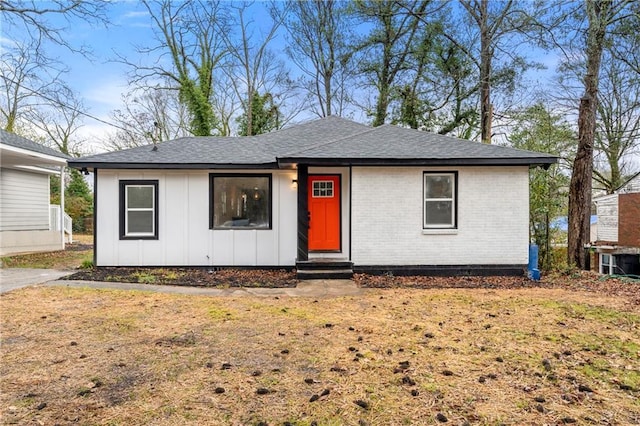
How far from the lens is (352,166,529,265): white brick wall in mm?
8969

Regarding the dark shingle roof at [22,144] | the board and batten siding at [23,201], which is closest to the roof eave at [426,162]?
the dark shingle roof at [22,144]

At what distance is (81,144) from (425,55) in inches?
917

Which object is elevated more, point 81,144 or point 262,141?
point 81,144

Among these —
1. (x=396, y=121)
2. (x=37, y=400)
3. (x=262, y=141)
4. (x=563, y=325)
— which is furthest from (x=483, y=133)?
(x=37, y=400)

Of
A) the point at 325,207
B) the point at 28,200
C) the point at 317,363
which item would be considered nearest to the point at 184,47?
the point at 28,200

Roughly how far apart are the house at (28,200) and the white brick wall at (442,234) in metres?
10.9

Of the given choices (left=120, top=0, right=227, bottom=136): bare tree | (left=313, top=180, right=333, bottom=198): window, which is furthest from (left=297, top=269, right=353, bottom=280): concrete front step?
(left=120, top=0, right=227, bottom=136): bare tree

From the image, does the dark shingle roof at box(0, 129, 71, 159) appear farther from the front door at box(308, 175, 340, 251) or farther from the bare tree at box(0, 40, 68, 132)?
the front door at box(308, 175, 340, 251)

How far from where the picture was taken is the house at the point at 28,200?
41.0 ft

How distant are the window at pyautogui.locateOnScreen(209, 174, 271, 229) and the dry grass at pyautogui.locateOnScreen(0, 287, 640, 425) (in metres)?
3.65

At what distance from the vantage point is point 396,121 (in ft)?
64.3

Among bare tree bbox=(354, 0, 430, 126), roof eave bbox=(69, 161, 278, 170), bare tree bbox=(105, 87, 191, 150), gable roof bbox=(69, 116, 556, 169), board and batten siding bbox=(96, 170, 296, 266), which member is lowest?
board and batten siding bbox=(96, 170, 296, 266)

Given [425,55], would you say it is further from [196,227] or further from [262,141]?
[196,227]

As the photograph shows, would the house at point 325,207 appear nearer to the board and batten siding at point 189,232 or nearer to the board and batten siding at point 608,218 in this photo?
the board and batten siding at point 189,232
